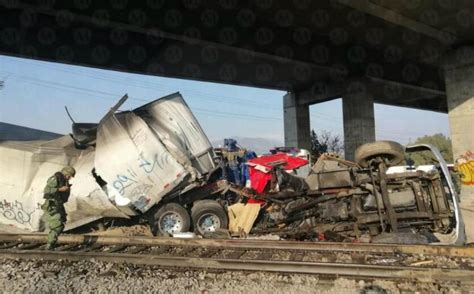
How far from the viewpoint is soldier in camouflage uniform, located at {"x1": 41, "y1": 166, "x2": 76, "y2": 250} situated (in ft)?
24.1

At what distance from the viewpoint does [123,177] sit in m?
9.48

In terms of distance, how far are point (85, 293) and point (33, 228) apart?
18.3 feet

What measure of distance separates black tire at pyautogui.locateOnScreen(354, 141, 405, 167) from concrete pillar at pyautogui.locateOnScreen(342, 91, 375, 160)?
17682mm

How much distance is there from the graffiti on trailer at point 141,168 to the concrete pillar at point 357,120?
17794mm

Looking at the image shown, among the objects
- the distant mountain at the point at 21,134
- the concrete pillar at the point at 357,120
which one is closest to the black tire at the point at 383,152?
the distant mountain at the point at 21,134

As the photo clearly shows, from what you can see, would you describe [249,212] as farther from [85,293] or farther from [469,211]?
[469,211]

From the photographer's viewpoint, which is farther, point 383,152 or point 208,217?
point 208,217

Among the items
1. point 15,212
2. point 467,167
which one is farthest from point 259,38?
point 15,212

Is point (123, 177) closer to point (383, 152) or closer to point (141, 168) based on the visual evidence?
point (141, 168)

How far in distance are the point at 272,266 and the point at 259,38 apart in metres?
14.2

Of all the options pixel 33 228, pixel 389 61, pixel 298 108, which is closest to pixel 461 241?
pixel 33 228

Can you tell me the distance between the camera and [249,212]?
1008cm

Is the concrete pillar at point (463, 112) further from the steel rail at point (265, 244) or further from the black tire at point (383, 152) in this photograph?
the steel rail at point (265, 244)

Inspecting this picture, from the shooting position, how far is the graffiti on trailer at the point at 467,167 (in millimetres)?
17125
